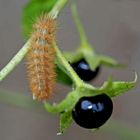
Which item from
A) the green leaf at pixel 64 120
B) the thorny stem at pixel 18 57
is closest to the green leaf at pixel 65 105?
the green leaf at pixel 64 120

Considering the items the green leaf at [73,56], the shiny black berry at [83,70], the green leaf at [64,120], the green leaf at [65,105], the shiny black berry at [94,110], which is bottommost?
the shiny black berry at [83,70]

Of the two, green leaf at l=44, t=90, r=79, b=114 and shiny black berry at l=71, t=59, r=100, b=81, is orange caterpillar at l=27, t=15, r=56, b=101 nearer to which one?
green leaf at l=44, t=90, r=79, b=114

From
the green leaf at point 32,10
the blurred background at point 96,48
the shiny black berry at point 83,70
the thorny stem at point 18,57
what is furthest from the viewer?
the blurred background at point 96,48

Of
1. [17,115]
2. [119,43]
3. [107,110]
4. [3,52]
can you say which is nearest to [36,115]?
[17,115]

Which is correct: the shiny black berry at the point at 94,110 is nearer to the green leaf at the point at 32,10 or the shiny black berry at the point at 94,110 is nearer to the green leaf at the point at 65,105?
the green leaf at the point at 65,105

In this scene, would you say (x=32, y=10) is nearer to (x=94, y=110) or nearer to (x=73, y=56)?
(x=73, y=56)

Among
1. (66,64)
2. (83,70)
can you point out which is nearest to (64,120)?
(66,64)

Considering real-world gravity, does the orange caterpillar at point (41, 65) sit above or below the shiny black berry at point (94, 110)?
above

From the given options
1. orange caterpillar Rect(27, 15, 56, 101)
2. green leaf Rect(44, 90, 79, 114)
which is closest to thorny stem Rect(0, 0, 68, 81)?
orange caterpillar Rect(27, 15, 56, 101)
